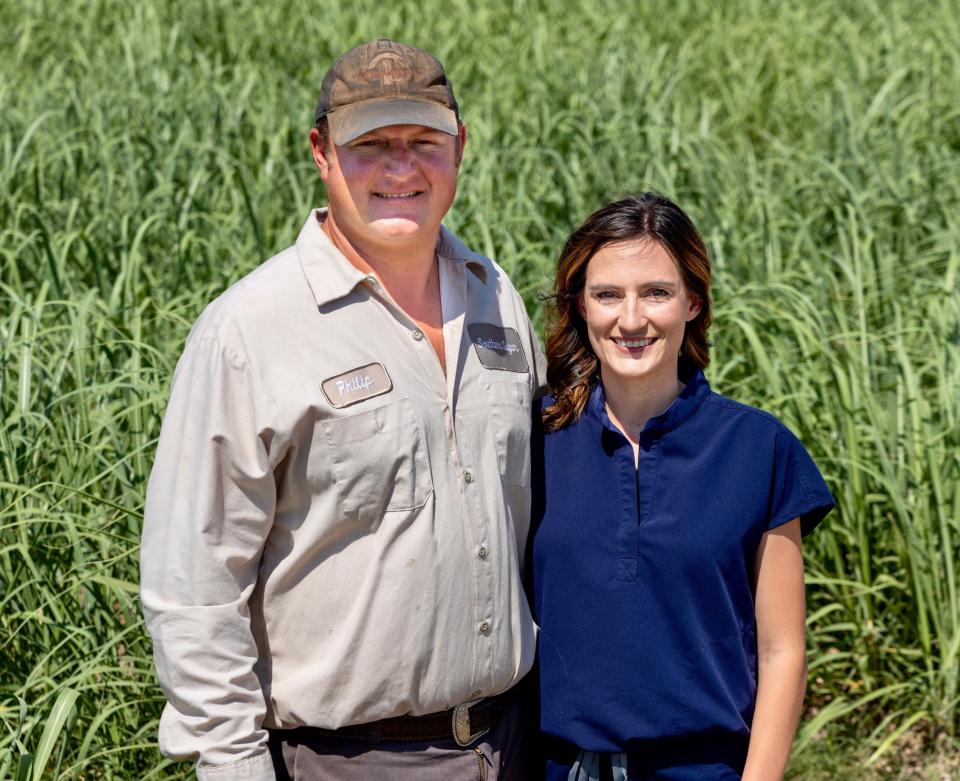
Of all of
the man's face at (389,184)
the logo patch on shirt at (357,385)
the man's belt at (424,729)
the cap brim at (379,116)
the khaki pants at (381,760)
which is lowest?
the khaki pants at (381,760)

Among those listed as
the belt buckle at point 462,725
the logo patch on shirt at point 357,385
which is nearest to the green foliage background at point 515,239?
the belt buckle at point 462,725

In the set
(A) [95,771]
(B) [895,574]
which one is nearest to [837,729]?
(B) [895,574]

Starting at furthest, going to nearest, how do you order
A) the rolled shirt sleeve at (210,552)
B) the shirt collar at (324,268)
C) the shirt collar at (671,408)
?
the shirt collar at (671,408) < the shirt collar at (324,268) < the rolled shirt sleeve at (210,552)

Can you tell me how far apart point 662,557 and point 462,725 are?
0.41 meters

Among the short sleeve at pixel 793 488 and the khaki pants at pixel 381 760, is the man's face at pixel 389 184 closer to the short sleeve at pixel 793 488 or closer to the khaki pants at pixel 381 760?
the short sleeve at pixel 793 488

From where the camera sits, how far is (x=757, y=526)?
190 centimetres

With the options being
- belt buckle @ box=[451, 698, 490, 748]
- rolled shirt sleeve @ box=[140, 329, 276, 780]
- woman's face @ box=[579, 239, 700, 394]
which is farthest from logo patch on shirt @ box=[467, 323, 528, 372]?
belt buckle @ box=[451, 698, 490, 748]

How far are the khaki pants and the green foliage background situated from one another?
0.51 meters

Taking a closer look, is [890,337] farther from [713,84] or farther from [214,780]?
[713,84]

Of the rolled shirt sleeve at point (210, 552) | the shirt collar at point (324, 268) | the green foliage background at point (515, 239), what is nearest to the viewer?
the rolled shirt sleeve at point (210, 552)

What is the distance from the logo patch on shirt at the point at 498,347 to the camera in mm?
2004

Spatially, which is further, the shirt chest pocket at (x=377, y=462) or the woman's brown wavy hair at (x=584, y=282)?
the woman's brown wavy hair at (x=584, y=282)

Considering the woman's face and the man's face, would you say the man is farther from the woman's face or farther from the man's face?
the woman's face

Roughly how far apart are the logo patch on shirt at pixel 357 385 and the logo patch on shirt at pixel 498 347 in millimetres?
226
